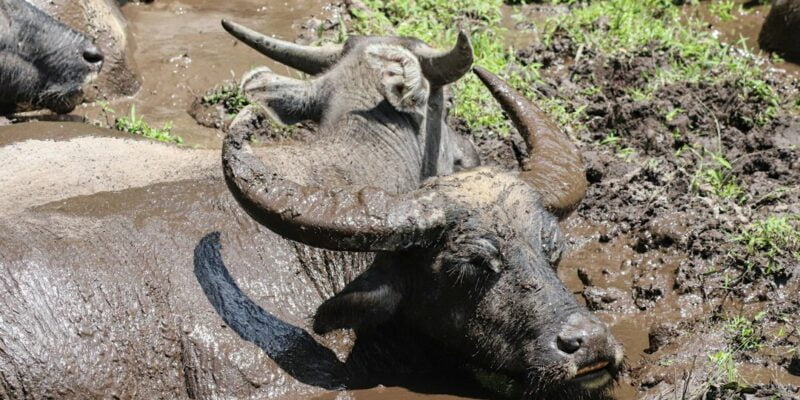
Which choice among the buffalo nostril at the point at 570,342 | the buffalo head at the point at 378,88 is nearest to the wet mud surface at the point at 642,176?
the buffalo nostril at the point at 570,342

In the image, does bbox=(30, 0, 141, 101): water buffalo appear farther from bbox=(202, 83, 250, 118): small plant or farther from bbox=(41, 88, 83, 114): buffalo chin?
bbox=(202, 83, 250, 118): small plant

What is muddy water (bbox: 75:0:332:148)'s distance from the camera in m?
10.4

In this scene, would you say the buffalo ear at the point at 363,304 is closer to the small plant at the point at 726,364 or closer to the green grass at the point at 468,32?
the small plant at the point at 726,364

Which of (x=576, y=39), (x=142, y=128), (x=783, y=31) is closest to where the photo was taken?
(x=142, y=128)

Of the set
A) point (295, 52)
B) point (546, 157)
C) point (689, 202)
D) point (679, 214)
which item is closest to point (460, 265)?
point (546, 157)

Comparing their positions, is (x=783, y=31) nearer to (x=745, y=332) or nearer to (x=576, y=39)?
(x=576, y=39)

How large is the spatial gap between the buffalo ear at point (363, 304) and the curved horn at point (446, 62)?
1694mm

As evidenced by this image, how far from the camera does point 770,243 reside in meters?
8.09

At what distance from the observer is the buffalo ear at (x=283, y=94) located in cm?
803

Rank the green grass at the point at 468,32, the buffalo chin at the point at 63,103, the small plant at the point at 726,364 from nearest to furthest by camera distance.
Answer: the small plant at the point at 726,364 < the green grass at the point at 468,32 < the buffalo chin at the point at 63,103

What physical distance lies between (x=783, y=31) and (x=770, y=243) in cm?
414

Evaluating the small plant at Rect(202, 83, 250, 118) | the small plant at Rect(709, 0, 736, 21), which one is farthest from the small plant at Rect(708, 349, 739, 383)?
the small plant at Rect(709, 0, 736, 21)

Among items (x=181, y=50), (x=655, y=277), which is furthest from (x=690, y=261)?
(x=181, y=50)

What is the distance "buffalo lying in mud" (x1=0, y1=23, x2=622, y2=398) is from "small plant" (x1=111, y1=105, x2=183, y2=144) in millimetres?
2521
